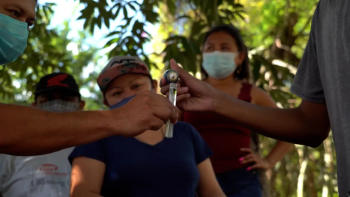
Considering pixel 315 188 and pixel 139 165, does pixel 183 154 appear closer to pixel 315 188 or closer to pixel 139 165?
pixel 139 165

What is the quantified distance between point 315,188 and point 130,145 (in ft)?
16.3

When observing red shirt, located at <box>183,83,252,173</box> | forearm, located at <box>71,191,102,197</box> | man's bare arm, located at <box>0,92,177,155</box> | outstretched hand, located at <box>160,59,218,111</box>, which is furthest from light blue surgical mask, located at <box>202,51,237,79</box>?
man's bare arm, located at <box>0,92,177,155</box>

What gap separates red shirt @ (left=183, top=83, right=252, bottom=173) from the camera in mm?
3020

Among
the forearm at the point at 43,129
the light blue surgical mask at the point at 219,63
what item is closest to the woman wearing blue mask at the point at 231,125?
the light blue surgical mask at the point at 219,63

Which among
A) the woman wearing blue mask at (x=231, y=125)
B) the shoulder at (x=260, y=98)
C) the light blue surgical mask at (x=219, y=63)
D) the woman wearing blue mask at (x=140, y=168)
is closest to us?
the woman wearing blue mask at (x=140, y=168)

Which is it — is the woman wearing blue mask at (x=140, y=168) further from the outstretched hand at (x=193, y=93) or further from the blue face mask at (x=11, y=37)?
the blue face mask at (x=11, y=37)

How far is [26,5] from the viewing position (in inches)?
77.4

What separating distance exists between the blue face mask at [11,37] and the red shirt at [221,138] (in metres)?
1.43

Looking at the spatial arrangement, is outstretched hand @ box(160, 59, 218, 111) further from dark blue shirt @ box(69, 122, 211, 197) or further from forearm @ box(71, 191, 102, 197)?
forearm @ box(71, 191, 102, 197)

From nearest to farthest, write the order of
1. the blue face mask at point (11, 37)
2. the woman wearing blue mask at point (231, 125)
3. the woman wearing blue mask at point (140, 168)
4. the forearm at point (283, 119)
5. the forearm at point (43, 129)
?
the forearm at point (43, 129)
the forearm at point (283, 119)
the blue face mask at point (11, 37)
the woman wearing blue mask at point (140, 168)
the woman wearing blue mask at point (231, 125)

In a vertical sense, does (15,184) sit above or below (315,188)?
above

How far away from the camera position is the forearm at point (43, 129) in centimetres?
134

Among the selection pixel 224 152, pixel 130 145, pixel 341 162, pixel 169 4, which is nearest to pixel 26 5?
pixel 130 145

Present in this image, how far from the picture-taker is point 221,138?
3061 millimetres
